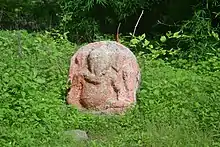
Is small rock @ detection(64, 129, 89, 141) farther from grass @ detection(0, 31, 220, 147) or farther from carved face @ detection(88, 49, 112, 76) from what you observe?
carved face @ detection(88, 49, 112, 76)

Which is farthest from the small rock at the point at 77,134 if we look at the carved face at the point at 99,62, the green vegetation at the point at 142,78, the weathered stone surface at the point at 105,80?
the carved face at the point at 99,62

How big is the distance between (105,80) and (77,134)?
1.04 m

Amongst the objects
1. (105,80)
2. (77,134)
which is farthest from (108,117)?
(77,134)

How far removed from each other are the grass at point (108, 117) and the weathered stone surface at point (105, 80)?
0.16 metres

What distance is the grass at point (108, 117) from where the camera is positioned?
5.37m

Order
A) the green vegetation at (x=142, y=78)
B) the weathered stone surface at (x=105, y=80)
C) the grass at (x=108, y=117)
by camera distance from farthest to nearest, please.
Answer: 1. the weathered stone surface at (x=105, y=80)
2. the green vegetation at (x=142, y=78)
3. the grass at (x=108, y=117)

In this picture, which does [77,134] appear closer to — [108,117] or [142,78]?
[108,117]

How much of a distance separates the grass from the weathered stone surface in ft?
0.54

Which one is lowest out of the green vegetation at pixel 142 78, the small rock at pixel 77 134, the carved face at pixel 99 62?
the small rock at pixel 77 134

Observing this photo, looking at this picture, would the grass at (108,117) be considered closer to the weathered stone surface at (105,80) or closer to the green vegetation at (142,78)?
the green vegetation at (142,78)

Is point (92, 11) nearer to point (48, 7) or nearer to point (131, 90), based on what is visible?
point (48, 7)

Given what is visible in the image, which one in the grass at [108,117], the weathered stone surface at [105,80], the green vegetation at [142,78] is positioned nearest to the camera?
the grass at [108,117]

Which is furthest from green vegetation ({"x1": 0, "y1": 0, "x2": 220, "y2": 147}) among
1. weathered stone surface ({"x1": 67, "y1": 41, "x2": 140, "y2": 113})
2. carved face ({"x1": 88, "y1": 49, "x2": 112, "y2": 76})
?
carved face ({"x1": 88, "y1": 49, "x2": 112, "y2": 76})

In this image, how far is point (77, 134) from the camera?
5.55 m
